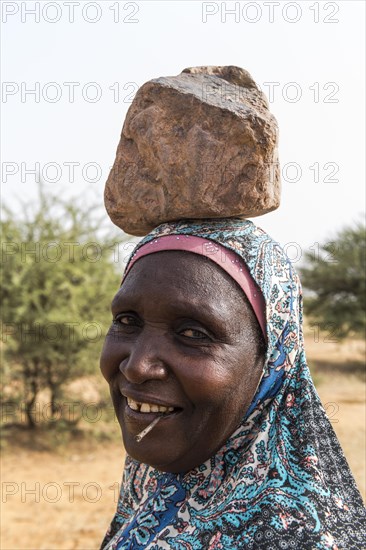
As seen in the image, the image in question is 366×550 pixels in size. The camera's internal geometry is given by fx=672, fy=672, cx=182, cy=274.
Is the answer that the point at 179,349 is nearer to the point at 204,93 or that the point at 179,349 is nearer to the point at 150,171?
the point at 150,171

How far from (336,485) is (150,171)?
3.59 ft

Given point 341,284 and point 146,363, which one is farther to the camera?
point 341,284

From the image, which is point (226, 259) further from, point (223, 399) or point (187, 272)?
point (223, 399)

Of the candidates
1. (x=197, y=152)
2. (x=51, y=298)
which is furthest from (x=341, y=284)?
(x=197, y=152)

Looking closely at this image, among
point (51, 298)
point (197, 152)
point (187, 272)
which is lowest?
point (51, 298)

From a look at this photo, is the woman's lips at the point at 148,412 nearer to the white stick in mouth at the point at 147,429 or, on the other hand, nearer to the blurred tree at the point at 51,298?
the white stick in mouth at the point at 147,429

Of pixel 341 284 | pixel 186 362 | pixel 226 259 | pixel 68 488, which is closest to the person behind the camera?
pixel 186 362

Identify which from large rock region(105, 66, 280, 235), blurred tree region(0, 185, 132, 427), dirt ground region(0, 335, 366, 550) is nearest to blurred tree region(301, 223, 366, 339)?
dirt ground region(0, 335, 366, 550)

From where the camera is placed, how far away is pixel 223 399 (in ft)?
6.06

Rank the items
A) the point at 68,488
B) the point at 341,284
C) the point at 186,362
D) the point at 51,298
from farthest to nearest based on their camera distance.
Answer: the point at 341,284 → the point at 51,298 → the point at 68,488 → the point at 186,362

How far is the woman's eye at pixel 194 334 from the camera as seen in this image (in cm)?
187

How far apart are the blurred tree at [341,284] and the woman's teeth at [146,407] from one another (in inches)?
532

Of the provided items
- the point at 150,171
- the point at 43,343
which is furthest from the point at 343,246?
the point at 150,171

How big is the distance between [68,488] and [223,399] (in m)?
5.25
